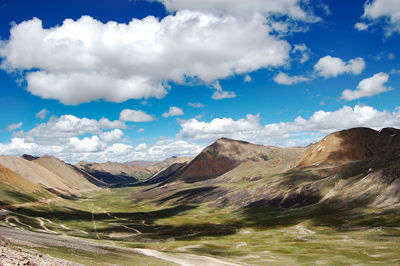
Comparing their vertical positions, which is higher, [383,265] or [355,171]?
[355,171]

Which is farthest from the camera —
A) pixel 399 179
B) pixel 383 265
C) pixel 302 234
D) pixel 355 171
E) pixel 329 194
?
pixel 355 171

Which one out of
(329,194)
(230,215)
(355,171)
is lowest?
(230,215)

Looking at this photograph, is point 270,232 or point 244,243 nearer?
point 244,243

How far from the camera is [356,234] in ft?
288

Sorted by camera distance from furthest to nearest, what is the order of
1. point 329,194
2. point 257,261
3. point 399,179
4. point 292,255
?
point 329,194 → point 399,179 → point 292,255 → point 257,261

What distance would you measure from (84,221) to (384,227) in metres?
135

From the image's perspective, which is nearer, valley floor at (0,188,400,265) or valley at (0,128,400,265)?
valley floor at (0,188,400,265)

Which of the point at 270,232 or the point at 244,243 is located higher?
the point at 244,243

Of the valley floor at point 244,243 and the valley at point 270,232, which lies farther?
the valley at point 270,232

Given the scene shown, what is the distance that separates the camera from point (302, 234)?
3922 inches

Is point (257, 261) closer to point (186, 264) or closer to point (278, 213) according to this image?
point (186, 264)

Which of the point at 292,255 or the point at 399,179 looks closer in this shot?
the point at 292,255

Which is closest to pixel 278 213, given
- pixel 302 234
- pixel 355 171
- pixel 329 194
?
pixel 329 194

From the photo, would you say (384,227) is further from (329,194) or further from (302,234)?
(329,194)
